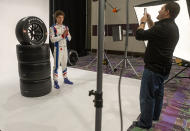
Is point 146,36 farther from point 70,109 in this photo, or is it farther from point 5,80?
point 5,80

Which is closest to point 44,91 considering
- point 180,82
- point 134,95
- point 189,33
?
point 134,95

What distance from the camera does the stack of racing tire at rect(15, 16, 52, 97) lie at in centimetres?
233

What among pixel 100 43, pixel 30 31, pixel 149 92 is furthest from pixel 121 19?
pixel 100 43

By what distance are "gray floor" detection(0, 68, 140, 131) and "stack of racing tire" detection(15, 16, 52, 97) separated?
175 millimetres

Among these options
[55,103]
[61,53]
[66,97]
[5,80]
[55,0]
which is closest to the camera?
[55,103]

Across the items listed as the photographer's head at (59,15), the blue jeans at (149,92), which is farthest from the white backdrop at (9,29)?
the blue jeans at (149,92)

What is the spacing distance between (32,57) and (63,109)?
0.90 metres

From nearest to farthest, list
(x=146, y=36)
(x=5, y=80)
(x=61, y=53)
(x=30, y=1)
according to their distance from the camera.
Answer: (x=146, y=36) < (x=61, y=53) < (x=5, y=80) < (x=30, y=1)

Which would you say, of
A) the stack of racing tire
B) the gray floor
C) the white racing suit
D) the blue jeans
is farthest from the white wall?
the blue jeans

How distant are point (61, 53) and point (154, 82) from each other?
1780 millimetres

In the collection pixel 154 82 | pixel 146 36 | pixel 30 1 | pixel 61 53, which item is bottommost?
pixel 154 82

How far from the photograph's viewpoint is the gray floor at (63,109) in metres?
1.77

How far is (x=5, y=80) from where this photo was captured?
3258 millimetres

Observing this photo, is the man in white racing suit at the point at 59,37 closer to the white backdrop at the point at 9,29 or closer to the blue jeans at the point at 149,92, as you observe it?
the white backdrop at the point at 9,29
